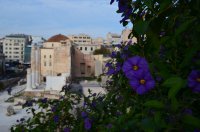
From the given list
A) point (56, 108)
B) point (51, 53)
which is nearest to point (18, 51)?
point (51, 53)

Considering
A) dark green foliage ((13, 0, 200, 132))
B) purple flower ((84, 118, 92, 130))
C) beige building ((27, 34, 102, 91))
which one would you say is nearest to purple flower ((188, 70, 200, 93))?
dark green foliage ((13, 0, 200, 132))

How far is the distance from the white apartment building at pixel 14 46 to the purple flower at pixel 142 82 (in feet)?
322

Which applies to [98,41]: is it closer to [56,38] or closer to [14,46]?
[56,38]

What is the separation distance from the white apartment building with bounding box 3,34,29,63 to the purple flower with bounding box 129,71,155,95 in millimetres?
98289

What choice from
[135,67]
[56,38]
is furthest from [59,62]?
[135,67]

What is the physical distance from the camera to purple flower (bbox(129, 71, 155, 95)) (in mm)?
751

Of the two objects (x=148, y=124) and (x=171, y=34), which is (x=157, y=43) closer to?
(x=171, y=34)

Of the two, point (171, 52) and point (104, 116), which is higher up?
point (171, 52)

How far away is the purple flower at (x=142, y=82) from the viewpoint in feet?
2.47

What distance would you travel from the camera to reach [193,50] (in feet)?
2.42

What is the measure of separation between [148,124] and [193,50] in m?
0.16

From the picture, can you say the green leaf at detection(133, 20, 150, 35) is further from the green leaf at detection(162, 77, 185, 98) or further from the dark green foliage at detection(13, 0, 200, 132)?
Answer: the green leaf at detection(162, 77, 185, 98)

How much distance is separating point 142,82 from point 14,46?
3971 inches

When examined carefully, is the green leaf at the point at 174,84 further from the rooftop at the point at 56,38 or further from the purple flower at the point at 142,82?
the rooftop at the point at 56,38
